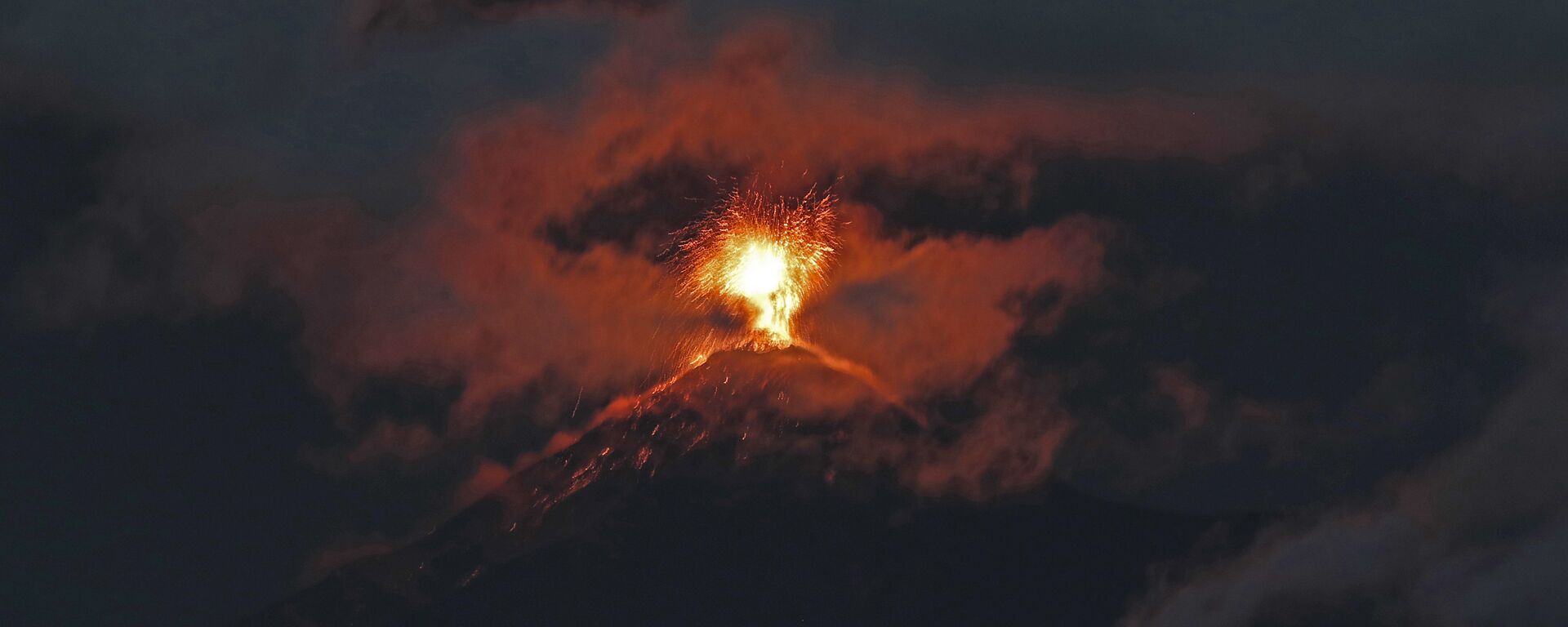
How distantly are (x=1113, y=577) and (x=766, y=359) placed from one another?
9.80 m

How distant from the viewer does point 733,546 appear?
23828 millimetres

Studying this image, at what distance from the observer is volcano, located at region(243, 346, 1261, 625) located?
19266mm

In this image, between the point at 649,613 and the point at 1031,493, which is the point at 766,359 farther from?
the point at 649,613

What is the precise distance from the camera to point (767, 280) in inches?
578

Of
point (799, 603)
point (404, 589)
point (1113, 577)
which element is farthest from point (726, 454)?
point (1113, 577)

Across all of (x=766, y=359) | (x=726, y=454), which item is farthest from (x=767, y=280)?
(x=726, y=454)

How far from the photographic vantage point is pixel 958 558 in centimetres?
2298

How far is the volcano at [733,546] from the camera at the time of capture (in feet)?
63.2

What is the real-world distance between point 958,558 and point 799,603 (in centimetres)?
297

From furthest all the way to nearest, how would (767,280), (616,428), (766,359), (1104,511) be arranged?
(1104,511), (616,428), (766,359), (767,280)

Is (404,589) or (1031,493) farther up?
(404,589)

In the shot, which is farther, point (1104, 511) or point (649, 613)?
point (649, 613)

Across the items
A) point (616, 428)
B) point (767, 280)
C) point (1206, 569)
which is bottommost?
point (1206, 569)

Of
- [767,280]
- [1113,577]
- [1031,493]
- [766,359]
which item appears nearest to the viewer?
[767,280]
